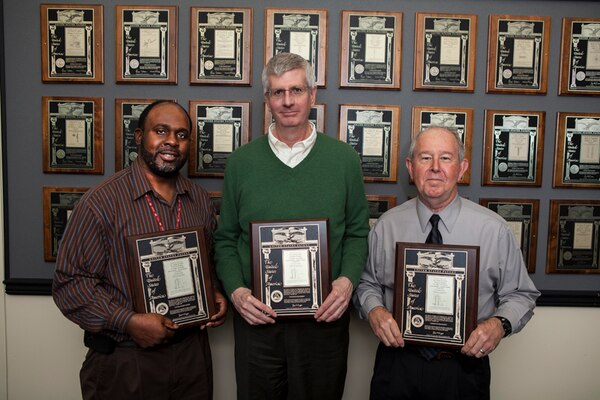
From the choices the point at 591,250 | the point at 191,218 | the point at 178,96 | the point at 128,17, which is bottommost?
the point at 591,250

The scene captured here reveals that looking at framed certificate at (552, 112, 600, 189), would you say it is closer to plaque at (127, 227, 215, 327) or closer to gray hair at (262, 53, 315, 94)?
gray hair at (262, 53, 315, 94)

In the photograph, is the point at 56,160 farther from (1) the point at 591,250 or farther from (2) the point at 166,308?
(1) the point at 591,250

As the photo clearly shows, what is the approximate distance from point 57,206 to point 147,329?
1.18 metres

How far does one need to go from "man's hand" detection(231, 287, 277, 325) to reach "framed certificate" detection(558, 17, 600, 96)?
1.98 metres

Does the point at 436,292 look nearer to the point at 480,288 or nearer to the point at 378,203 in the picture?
the point at 480,288

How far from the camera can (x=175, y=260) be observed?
1751mm

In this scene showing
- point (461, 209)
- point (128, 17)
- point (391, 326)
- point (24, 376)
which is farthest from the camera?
point (24, 376)

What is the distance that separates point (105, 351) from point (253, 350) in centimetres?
60

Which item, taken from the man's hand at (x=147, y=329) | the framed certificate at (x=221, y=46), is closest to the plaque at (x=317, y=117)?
the framed certificate at (x=221, y=46)

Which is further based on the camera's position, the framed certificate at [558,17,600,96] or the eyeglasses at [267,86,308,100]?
the framed certificate at [558,17,600,96]

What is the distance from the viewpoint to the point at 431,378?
68.8 inches

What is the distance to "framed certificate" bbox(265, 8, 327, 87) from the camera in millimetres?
2352

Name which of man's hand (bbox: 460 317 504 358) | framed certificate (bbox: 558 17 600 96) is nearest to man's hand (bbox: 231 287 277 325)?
man's hand (bbox: 460 317 504 358)

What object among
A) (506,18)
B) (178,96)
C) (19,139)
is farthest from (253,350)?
(506,18)
